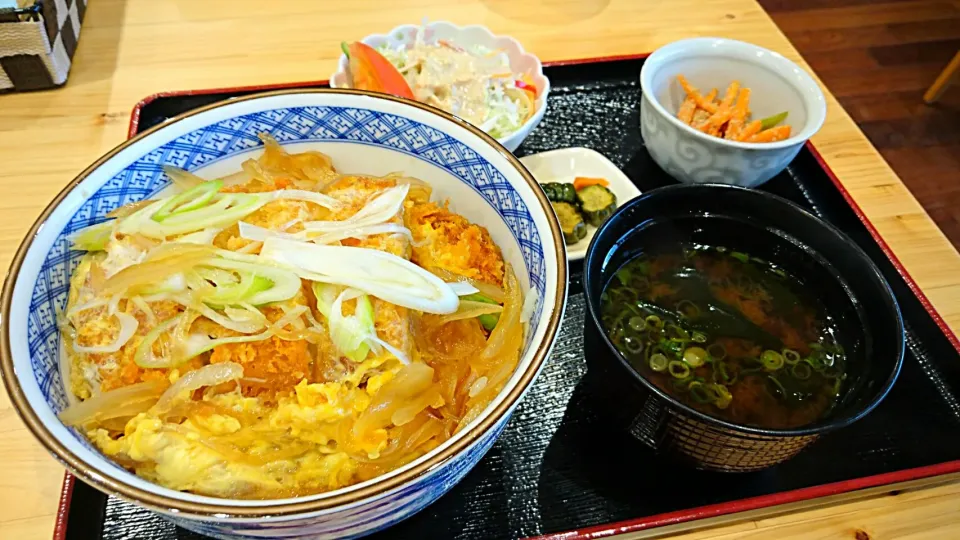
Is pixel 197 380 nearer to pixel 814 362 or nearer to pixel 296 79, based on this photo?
pixel 814 362

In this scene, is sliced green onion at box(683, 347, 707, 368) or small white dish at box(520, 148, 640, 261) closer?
sliced green onion at box(683, 347, 707, 368)

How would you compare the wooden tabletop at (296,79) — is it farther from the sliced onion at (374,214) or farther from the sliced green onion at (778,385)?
the sliced onion at (374,214)

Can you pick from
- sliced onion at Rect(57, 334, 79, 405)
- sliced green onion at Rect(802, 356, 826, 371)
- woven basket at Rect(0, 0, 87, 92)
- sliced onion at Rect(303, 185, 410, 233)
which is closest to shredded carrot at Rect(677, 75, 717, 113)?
sliced green onion at Rect(802, 356, 826, 371)

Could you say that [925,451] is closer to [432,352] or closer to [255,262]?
[432,352]

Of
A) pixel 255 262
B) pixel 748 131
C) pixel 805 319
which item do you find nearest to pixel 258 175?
pixel 255 262

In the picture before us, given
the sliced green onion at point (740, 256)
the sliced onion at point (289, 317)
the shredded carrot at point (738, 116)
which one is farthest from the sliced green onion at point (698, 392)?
the shredded carrot at point (738, 116)

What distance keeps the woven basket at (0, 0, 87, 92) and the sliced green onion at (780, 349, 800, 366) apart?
214cm

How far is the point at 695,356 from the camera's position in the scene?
1347 millimetres

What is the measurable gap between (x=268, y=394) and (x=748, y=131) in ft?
4.88

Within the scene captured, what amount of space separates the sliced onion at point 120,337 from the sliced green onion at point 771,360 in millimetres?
1206

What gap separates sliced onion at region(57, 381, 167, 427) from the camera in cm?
101

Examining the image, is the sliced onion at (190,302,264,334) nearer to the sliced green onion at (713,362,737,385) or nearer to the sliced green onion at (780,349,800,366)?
the sliced green onion at (713,362,737,385)

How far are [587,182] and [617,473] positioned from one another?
2.88 feet

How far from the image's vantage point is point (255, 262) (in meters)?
1.12
